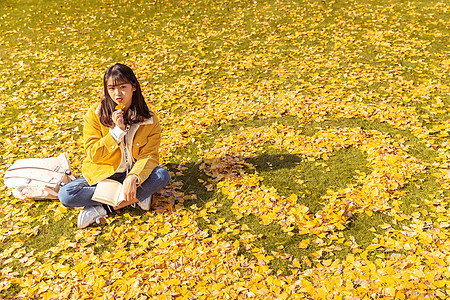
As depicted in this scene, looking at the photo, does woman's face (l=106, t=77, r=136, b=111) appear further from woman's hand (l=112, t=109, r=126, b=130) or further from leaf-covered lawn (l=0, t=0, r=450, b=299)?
leaf-covered lawn (l=0, t=0, r=450, b=299)

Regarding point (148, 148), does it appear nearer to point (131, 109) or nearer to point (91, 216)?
point (131, 109)

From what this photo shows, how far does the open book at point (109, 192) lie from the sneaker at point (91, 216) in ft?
0.81

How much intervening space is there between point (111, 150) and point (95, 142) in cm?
29

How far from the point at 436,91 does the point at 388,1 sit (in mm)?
7870

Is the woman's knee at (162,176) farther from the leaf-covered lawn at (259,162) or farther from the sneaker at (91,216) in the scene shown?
the sneaker at (91,216)

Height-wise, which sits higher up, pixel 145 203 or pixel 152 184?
pixel 152 184

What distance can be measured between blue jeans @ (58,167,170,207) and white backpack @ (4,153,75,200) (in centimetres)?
34

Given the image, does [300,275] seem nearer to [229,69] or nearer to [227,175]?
[227,175]

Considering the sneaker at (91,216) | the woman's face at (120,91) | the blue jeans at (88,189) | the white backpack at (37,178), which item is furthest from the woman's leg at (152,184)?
the white backpack at (37,178)

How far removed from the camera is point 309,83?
8203 millimetres

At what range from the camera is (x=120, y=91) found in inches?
168

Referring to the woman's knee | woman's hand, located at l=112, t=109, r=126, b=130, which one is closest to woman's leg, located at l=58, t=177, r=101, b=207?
the woman's knee

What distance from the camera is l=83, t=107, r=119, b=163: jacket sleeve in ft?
14.4

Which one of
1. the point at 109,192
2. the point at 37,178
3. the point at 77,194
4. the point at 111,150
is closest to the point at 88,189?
the point at 77,194
